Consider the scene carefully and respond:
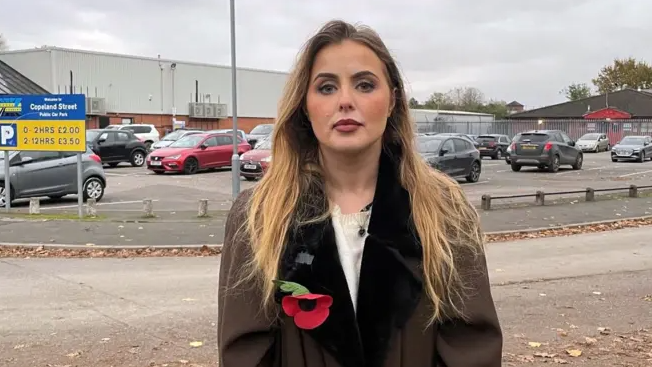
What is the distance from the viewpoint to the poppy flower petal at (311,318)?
1.82 m

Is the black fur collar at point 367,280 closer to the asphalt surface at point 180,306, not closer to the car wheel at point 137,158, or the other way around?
the asphalt surface at point 180,306

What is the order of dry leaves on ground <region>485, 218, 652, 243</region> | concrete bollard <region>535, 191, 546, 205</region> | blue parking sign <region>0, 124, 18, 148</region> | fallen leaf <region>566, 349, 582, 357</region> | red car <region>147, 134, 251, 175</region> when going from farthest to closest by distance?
red car <region>147, 134, 251, 175</region> → concrete bollard <region>535, 191, 546, 205</region> → blue parking sign <region>0, 124, 18, 148</region> → dry leaves on ground <region>485, 218, 652, 243</region> → fallen leaf <region>566, 349, 582, 357</region>

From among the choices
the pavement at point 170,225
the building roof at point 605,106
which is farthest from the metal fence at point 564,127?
the pavement at point 170,225

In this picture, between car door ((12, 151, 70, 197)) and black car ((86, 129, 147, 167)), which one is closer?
car door ((12, 151, 70, 197))

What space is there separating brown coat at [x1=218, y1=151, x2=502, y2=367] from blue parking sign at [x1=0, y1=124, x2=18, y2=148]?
1346cm

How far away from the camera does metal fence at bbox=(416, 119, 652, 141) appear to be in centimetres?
5262

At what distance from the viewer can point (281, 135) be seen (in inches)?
84.0

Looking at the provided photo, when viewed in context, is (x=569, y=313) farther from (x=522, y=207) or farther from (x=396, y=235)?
(x=522, y=207)

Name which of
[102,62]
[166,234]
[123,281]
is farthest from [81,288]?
[102,62]

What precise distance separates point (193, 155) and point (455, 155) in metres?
9.70

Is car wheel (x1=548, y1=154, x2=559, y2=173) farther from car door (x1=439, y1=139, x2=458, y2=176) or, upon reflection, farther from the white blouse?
the white blouse

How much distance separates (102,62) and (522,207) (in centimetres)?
4018

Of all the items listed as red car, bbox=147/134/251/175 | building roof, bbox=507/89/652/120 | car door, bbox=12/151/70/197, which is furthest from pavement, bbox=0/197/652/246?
building roof, bbox=507/89/652/120

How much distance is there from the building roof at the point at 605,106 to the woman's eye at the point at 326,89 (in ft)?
224
